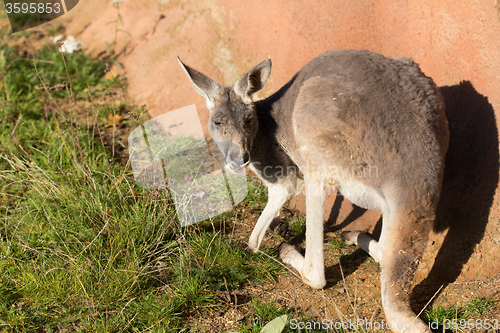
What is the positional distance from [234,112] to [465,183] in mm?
1925

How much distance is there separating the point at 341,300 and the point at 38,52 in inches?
239

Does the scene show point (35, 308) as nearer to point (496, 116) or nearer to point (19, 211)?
point (19, 211)

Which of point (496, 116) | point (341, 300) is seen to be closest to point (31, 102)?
point (341, 300)

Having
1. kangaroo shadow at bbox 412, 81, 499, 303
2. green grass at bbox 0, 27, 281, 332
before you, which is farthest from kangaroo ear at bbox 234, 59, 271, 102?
kangaroo shadow at bbox 412, 81, 499, 303

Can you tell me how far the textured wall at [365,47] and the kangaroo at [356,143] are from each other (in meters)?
0.39

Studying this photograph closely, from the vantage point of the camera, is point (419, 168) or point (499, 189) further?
point (499, 189)

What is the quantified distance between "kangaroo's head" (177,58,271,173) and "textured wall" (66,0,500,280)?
1.38m

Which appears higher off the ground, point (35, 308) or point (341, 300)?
point (341, 300)

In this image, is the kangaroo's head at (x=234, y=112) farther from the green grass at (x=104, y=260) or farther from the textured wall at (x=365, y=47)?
the textured wall at (x=365, y=47)

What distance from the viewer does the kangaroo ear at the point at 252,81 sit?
3238 mm

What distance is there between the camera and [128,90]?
6.02 meters

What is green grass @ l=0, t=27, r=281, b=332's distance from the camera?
2805 mm

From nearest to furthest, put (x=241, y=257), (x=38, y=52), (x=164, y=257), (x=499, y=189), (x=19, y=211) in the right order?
(x=499, y=189)
(x=164, y=257)
(x=241, y=257)
(x=19, y=211)
(x=38, y=52)

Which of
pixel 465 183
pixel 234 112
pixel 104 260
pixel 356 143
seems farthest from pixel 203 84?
pixel 465 183
